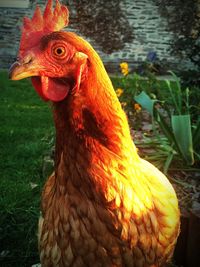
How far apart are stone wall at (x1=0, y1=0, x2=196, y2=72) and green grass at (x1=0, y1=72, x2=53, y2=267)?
4.57 metres

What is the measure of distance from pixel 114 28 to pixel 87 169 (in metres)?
11.2

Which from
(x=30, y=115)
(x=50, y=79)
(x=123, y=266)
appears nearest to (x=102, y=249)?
(x=123, y=266)

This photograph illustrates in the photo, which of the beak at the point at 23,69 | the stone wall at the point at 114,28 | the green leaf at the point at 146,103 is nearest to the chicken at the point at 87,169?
the beak at the point at 23,69

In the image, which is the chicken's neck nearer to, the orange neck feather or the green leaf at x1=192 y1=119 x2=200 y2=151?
the orange neck feather

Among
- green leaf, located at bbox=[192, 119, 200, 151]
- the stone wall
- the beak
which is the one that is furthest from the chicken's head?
the stone wall

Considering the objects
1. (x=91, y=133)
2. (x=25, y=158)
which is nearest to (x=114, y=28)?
(x=25, y=158)

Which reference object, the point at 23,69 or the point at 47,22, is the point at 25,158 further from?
the point at 23,69

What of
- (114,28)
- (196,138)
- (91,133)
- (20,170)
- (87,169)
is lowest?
(20,170)

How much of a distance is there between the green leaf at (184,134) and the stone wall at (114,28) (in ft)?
28.8

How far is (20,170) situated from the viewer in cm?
457

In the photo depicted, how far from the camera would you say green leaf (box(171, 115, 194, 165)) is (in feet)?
10.9

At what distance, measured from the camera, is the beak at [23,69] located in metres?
1.54

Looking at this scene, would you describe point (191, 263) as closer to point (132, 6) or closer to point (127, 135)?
point (127, 135)

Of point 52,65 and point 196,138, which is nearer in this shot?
point 52,65
